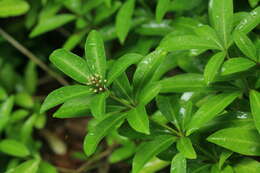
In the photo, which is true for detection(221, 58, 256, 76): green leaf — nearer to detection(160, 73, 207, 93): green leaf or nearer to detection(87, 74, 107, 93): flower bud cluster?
detection(160, 73, 207, 93): green leaf

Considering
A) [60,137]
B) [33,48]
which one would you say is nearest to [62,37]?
[33,48]

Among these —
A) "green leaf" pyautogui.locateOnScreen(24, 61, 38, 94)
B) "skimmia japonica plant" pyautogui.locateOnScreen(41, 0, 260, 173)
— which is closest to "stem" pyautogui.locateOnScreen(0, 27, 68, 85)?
"green leaf" pyautogui.locateOnScreen(24, 61, 38, 94)

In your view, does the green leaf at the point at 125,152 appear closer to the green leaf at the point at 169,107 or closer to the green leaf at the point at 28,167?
the green leaf at the point at 28,167

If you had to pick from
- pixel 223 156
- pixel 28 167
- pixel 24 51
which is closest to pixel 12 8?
pixel 24 51

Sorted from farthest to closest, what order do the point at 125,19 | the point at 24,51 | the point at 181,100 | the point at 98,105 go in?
the point at 24,51 < the point at 125,19 < the point at 181,100 < the point at 98,105

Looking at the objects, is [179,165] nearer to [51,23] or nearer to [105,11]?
[105,11]
